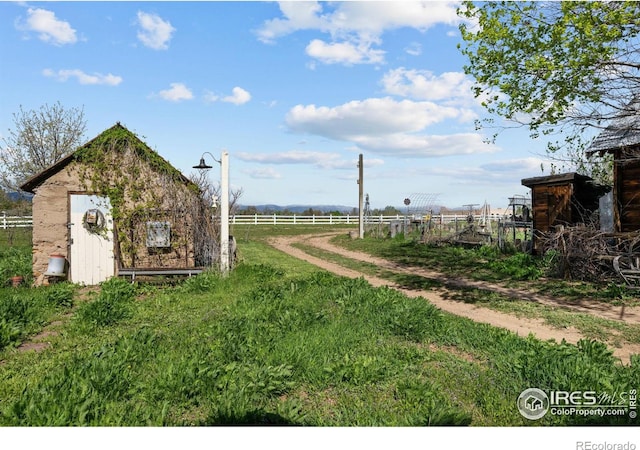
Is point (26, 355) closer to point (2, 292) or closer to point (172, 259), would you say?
point (2, 292)

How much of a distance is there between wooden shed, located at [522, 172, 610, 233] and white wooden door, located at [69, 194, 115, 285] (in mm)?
15694

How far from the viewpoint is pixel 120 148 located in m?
11.2

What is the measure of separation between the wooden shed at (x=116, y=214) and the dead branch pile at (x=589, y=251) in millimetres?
10750

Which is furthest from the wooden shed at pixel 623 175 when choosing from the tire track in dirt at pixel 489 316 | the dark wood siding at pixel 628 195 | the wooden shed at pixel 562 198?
the tire track in dirt at pixel 489 316

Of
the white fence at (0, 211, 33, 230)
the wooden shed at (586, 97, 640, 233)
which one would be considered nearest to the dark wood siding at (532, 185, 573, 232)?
the wooden shed at (586, 97, 640, 233)

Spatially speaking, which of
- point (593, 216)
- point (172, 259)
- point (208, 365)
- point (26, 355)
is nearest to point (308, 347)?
point (208, 365)

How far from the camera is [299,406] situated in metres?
3.84

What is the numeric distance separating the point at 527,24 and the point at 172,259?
37.0 feet

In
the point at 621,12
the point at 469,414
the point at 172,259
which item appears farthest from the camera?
the point at 172,259

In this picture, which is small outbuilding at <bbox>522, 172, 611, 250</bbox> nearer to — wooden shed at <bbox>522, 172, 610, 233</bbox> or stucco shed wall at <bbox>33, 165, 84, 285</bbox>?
wooden shed at <bbox>522, 172, 610, 233</bbox>

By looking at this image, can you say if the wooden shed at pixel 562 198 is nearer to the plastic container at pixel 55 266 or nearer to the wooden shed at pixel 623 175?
the wooden shed at pixel 623 175

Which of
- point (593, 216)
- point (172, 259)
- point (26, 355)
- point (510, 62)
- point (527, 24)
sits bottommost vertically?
point (26, 355)

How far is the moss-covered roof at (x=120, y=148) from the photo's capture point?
10.7 meters

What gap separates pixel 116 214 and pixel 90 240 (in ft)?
3.43
